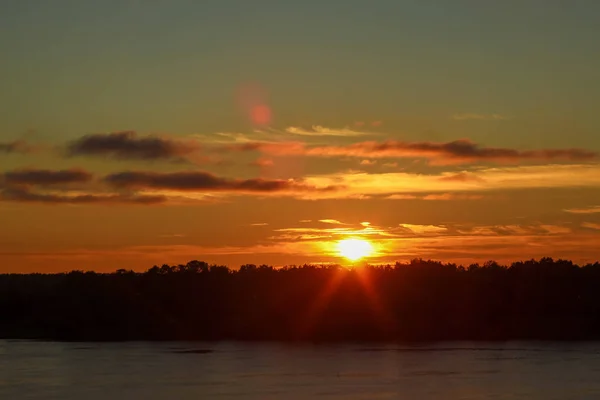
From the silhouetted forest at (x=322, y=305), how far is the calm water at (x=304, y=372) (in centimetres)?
1391

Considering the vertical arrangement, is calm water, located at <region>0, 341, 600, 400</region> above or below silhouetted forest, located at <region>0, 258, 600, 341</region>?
below

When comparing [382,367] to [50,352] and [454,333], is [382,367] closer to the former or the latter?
[50,352]

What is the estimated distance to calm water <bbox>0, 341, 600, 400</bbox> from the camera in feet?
150

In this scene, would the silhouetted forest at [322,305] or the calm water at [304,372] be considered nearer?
the calm water at [304,372]

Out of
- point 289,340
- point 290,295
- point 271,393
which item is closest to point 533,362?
point 271,393

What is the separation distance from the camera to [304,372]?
54250 millimetres

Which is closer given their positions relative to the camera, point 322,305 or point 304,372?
point 304,372

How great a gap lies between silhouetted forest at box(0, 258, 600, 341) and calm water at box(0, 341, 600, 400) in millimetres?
13911

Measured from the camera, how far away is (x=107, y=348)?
7650 cm

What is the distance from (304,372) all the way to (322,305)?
131ft

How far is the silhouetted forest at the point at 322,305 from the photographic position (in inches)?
3538

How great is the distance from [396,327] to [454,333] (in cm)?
509

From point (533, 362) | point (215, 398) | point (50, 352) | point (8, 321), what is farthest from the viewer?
point (8, 321)

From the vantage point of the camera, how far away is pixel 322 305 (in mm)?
94250
